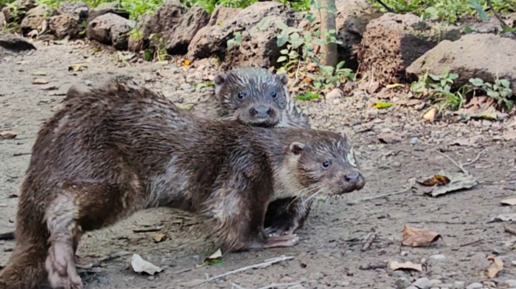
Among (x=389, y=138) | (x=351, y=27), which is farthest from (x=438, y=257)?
(x=351, y=27)

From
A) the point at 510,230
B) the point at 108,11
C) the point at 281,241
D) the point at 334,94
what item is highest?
the point at 510,230

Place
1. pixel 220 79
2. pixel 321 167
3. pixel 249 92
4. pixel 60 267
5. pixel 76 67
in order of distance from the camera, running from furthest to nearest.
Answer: pixel 76 67 → pixel 220 79 → pixel 249 92 → pixel 321 167 → pixel 60 267

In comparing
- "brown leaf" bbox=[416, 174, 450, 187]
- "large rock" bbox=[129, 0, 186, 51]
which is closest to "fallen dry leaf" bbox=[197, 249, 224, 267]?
"brown leaf" bbox=[416, 174, 450, 187]

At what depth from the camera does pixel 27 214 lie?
180 inches

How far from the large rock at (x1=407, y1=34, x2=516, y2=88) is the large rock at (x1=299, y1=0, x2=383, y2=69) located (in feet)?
3.64

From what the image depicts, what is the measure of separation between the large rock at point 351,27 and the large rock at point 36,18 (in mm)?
6090

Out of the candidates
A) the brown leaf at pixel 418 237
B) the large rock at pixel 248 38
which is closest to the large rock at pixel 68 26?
the large rock at pixel 248 38

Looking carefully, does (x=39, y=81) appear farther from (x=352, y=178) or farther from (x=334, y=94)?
(x=352, y=178)

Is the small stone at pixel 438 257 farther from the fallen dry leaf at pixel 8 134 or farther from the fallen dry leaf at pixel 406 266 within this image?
the fallen dry leaf at pixel 8 134

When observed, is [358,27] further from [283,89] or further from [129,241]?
[129,241]

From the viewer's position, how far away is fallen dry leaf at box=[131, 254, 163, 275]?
4723 mm

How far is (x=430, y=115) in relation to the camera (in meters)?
7.54

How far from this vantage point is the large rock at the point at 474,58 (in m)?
7.39

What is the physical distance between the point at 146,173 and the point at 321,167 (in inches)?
41.7
